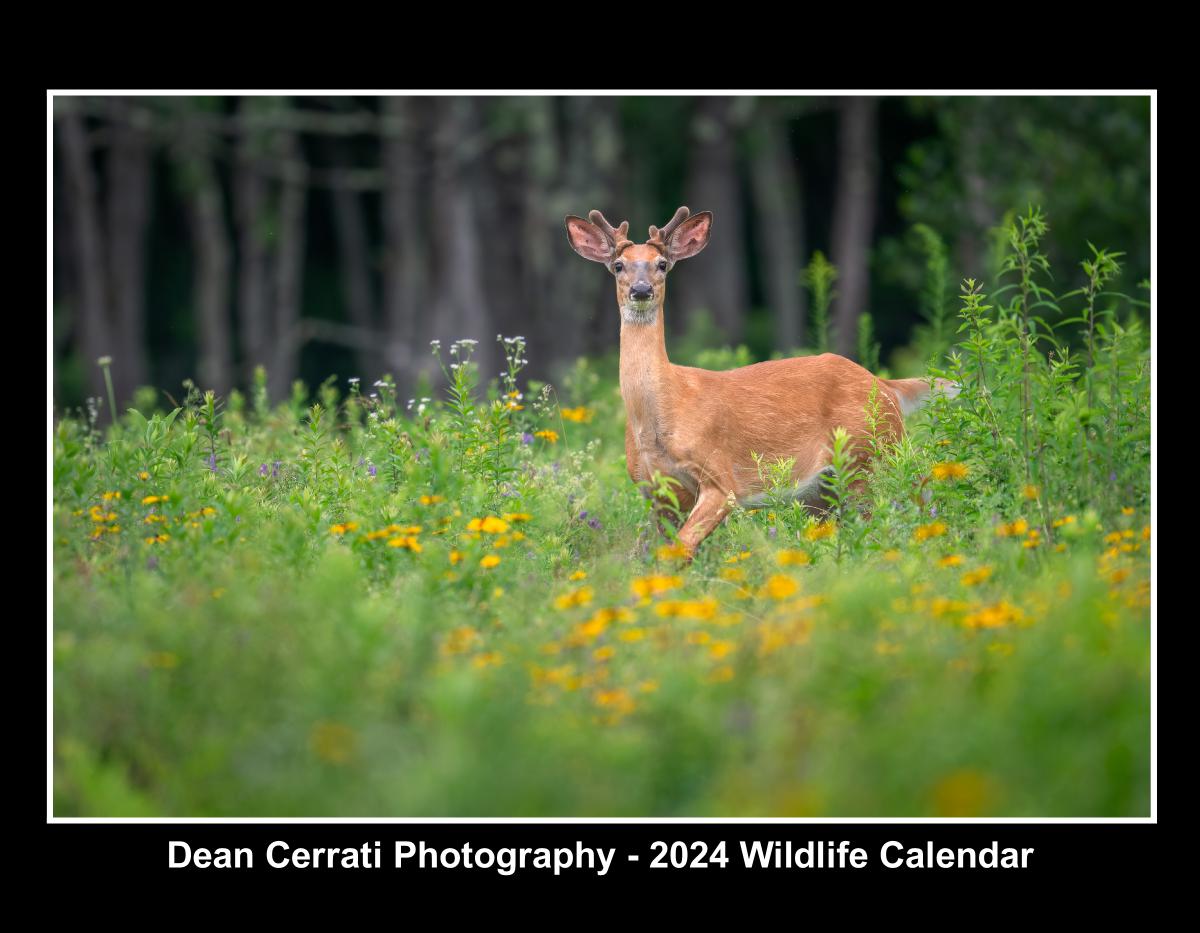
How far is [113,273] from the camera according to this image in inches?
1029

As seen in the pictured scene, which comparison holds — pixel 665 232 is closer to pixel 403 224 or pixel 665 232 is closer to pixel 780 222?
pixel 403 224

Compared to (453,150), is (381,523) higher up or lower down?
lower down

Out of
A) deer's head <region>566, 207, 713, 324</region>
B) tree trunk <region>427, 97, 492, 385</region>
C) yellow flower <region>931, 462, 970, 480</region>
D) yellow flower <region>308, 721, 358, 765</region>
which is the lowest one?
yellow flower <region>308, 721, 358, 765</region>

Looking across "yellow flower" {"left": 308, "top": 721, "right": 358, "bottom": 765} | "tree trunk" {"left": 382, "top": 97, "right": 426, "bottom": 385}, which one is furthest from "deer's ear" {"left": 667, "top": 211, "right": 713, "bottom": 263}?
"tree trunk" {"left": 382, "top": 97, "right": 426, "bottom": 385}

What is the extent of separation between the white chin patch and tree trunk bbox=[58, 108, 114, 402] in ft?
55.7

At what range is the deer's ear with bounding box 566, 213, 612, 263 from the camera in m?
8.11

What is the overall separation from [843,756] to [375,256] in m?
32.2

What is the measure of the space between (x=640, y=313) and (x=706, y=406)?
0.56 m

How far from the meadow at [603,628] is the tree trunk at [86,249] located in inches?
679

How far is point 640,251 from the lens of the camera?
770 cm

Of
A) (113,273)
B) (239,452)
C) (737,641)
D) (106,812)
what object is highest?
(113,273)

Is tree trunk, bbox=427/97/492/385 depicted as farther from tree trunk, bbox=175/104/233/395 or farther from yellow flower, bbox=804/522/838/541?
yellow flower, bbox=804/522/838/541

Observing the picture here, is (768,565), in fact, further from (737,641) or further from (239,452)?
(239,452)

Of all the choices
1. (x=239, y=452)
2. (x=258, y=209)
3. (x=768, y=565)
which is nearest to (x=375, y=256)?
(x=258, y=209)
